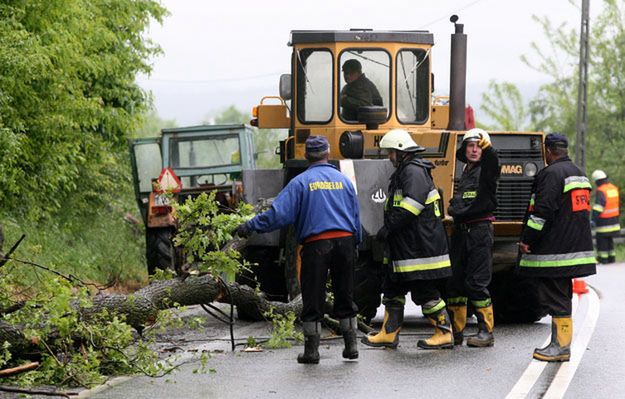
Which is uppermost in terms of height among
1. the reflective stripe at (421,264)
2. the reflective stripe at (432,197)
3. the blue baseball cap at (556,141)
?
the blue baseball cap at (556,141)

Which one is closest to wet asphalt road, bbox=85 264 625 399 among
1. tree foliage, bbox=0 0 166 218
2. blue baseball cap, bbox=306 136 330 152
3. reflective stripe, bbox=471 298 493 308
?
reflective stripe, bbox=471 298 493 308

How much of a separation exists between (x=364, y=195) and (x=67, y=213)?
502 inches

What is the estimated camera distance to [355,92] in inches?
573

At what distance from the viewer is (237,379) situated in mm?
9703

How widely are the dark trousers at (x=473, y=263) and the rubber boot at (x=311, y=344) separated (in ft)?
6.17

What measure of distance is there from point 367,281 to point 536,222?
2.71 meters

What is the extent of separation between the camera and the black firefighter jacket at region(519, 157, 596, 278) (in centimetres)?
1077

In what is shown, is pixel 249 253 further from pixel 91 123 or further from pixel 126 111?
pixel 126 111

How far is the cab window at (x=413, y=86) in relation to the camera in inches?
578

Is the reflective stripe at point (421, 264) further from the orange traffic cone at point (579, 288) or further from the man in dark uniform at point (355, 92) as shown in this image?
the orange traffic cone at point (579, 288)

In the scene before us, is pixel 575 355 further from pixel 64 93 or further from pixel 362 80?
pixel 64 93

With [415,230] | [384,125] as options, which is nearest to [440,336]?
[415,230]

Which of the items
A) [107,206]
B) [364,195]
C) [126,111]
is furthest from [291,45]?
[107,206]

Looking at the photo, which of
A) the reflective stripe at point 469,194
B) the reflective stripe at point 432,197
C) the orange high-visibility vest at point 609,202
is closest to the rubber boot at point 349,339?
the reflective stripe at point 432,197
